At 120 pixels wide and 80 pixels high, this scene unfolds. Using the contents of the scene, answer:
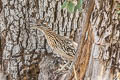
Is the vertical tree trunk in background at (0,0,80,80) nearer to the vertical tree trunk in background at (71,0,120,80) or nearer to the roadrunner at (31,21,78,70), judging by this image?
the roadrunner at (31,21,78,70)

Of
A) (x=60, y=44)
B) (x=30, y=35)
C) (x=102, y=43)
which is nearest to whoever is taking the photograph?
(x=102, y=43)

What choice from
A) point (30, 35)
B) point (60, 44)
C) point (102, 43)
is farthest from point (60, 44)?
point (102, 43)

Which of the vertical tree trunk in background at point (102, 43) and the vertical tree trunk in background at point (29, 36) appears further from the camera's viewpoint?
the vertical tree trunk in background at point (29, 36)

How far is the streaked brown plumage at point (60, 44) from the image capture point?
3.25m

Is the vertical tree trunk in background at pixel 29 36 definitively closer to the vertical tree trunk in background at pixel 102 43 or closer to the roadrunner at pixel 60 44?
the roadrunner at pixel 60 44

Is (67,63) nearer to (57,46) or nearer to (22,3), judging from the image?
(57,46)

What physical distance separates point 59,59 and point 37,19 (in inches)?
22.9

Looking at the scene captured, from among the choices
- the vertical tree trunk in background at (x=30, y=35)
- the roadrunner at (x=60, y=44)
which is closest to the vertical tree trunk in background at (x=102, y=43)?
the vertical tree trunk in background at (x=30, y=35)

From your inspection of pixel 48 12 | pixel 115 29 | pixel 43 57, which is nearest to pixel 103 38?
pixel 115 29

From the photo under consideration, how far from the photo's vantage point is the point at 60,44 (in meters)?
3.46

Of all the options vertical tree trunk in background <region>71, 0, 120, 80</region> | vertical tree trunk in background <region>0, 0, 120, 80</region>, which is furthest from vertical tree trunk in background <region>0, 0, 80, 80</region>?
vertical tree trunk in background <region>71, 0, 120, 80</region>

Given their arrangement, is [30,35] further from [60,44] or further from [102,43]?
[102,43]

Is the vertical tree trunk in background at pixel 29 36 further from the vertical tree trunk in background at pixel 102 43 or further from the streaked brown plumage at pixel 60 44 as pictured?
the vertical tree trunk in background at pixel 102 43

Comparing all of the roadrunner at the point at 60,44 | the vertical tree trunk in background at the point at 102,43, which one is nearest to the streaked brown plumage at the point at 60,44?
the roadrunner at the point at 60,44
